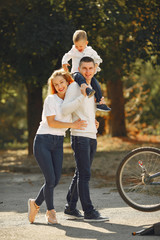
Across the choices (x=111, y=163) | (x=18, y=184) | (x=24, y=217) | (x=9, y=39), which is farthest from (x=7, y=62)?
(x=24, y=217)

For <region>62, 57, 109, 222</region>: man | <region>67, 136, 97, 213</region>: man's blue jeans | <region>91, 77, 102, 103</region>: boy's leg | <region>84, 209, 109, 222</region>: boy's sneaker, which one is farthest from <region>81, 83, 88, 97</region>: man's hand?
<region>84, 209, 109, 222</region>: boy's sneaker

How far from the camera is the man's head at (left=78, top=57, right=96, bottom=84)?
5879mm

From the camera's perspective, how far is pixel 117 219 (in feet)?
19.5

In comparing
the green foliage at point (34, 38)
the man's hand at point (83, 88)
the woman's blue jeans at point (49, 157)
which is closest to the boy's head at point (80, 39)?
the man's hand at point (83, 88)

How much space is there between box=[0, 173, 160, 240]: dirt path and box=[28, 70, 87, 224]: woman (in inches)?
10.8

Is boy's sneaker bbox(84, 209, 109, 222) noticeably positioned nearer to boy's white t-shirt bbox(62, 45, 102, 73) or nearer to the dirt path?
the dirt path

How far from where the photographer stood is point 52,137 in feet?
18.7

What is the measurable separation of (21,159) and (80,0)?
4.74 m

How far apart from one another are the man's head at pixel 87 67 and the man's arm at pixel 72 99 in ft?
0.71

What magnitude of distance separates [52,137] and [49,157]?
235 mm

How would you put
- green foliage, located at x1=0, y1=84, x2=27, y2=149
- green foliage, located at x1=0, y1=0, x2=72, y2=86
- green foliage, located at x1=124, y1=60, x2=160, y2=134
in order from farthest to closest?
green foliage, located at x1=0, y1=84, x2=27, y2=149
green foliage, located at x1=124, y1=60, x2=160, y2=134
green foliage, located at x1=0, y1=0, x2=72, y2=86

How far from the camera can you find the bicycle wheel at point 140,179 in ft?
18.6

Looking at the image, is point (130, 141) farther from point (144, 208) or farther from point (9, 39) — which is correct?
point (144, 208)

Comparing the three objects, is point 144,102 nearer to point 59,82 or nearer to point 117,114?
point 117,114
